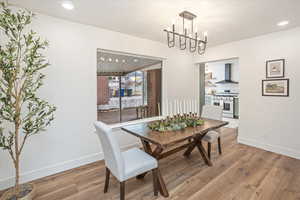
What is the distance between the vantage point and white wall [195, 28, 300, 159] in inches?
112

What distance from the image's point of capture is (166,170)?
244 cm

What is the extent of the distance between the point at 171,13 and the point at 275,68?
2532 millimetres

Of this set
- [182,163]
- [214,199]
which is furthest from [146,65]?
[214,199]

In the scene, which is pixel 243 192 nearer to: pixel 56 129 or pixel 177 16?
pixel 177 16

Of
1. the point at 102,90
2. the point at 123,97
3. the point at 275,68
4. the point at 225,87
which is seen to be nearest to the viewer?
the point at 275,68

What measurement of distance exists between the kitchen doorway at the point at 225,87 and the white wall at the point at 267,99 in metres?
1.97

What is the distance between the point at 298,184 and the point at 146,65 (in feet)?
12.7

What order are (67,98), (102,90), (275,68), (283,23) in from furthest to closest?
(102,90)
(275,68)
(283,23)
(67,98)

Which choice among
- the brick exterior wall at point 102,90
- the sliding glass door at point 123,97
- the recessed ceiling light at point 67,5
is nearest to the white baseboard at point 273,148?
the sliding glass door at point 123,97

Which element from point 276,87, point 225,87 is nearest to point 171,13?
point 276,87

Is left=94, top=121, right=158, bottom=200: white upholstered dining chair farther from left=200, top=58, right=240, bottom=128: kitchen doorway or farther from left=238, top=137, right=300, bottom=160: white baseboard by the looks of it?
left=200, top=58, right=240, bottom=128: kitchen doorway

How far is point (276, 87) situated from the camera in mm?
3051

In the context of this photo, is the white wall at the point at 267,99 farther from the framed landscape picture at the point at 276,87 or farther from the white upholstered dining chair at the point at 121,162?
the white upholstered dining chair at the point at 121,162

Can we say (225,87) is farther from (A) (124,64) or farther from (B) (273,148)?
(A) (124,64)
